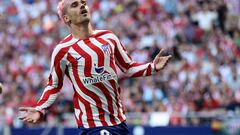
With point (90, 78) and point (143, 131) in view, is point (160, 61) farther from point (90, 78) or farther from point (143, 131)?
point (143, 131)

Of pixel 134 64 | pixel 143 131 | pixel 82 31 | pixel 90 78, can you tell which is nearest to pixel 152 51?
pixel 143 131

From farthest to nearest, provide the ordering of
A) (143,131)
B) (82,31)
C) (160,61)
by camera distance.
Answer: (143,131) → (160,61) → (82,31)

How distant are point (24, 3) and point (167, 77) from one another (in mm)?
6620

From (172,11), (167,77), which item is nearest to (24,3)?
(172,11)

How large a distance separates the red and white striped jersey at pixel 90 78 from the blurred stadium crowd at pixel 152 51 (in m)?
7.82

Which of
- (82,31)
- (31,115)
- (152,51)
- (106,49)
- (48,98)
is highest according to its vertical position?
(152,51)

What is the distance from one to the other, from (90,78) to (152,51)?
1025 centimetres

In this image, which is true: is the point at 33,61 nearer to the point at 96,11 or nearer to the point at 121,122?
the point at 96,11

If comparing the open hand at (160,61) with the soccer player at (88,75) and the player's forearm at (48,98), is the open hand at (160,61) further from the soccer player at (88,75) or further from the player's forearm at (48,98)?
the player's forearm at (48,98)

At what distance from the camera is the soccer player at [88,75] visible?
9.18 m

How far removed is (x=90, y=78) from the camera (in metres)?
9.18

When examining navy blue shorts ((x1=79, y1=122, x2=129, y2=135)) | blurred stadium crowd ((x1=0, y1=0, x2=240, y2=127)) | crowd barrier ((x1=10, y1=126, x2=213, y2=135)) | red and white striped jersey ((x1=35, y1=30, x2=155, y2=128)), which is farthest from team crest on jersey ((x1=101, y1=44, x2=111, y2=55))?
blurred stadium crowd ((x1=0, y1=0, x2=240, y2=127))

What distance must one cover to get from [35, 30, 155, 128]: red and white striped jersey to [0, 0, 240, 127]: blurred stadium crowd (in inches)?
308

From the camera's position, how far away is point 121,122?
9.28 meters
